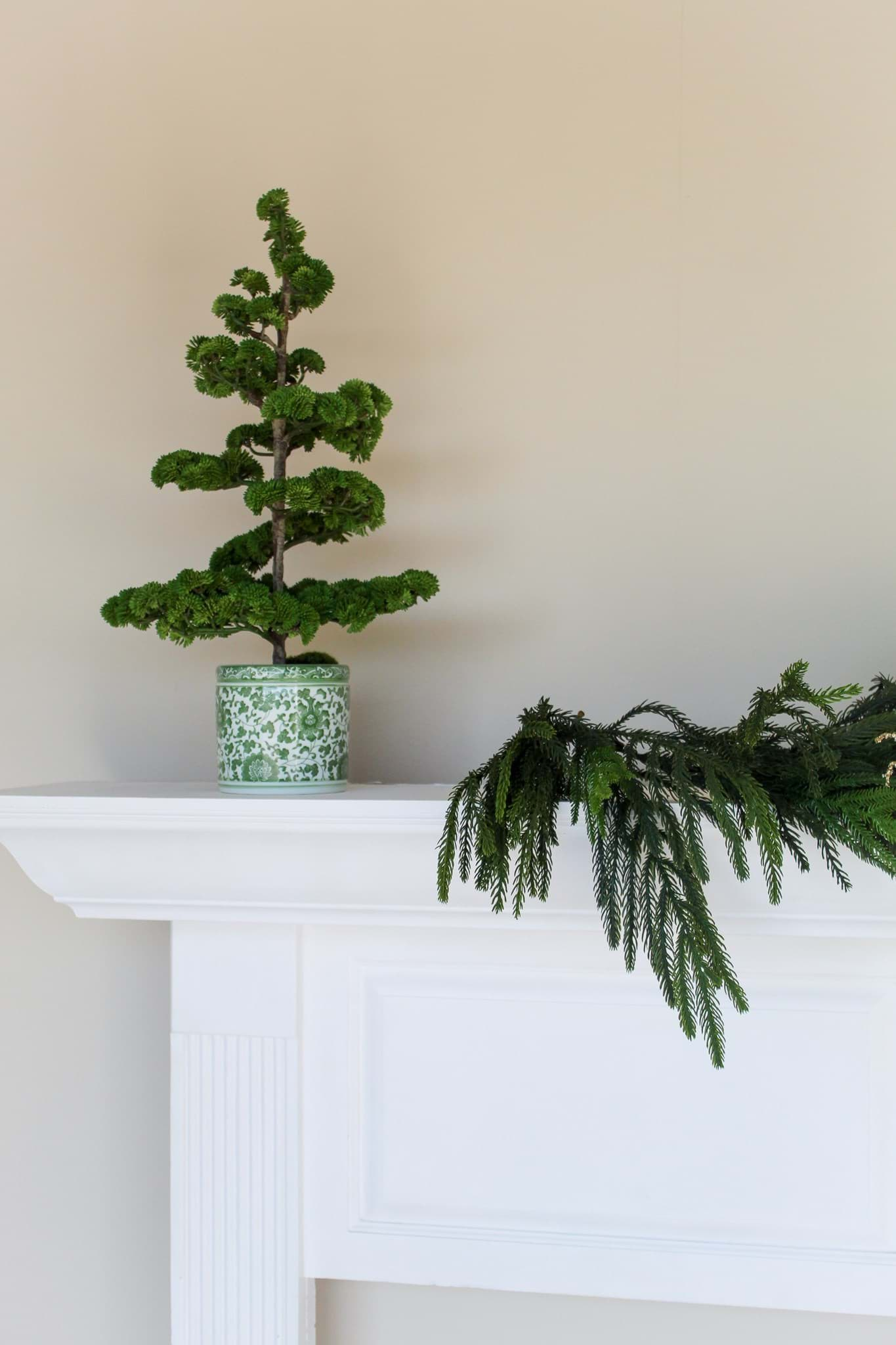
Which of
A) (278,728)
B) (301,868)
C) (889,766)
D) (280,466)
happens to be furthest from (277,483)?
(889,766)

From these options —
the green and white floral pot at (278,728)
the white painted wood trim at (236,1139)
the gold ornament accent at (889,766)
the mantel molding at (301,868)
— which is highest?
the green and white floral pot at (278,728)

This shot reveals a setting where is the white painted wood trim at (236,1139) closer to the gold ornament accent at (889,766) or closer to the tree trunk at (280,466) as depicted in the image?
the tree trunk at (280,466)

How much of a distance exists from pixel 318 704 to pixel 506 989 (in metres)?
0.31

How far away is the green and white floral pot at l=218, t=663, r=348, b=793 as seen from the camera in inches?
34.6

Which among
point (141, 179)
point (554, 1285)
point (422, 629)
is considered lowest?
point (554, 1285)

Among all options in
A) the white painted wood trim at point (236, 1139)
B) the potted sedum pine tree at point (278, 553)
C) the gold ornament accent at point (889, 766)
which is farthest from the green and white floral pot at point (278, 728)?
the gold ornament accent at point (889, 766)

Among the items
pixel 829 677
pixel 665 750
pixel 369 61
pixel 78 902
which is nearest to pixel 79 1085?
pixel 78 902

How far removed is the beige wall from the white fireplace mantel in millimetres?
117

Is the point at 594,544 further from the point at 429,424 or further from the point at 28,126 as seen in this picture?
the point at 28,126

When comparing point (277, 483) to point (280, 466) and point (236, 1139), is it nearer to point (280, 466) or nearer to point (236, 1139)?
point (280, 466)

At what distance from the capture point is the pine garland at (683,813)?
28.1 inches

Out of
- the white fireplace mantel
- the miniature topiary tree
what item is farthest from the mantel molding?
the miniature topiary tree

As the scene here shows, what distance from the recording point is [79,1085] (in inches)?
43.8

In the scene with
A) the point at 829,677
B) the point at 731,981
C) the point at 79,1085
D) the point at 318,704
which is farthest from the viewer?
the point at 79,1085
